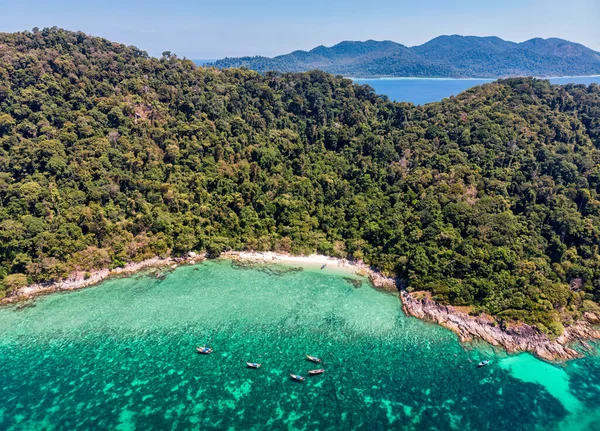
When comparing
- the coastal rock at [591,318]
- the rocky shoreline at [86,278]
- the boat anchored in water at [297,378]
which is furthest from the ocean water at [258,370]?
the coastal rock at [591,318]

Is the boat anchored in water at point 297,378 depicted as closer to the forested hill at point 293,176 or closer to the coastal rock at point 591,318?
the forested hill at point 293,176

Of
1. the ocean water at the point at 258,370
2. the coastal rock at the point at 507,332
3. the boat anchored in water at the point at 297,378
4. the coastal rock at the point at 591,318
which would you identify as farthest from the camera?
the coastal rock at the point at 591,318

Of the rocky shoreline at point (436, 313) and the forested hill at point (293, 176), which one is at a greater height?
the forested hill at point (293, 176)

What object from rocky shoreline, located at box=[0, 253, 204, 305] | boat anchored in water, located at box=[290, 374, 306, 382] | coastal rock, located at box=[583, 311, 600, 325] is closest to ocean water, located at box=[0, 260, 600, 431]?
boat anchored in water, located at box=[290, 374, 306, 382]

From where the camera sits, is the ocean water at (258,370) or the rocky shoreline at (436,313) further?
the rocky shoreline at (436,313)

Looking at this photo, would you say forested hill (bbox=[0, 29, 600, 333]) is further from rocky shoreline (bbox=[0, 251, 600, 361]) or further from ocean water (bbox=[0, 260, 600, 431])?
ocean water (bbox=[0, 260, 600, 431])

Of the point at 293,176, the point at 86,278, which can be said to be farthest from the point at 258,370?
the point at 293,176

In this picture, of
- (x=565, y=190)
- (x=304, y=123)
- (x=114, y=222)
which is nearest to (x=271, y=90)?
(x=304, y=123)

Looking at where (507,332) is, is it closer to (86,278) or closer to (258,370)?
(258,370)

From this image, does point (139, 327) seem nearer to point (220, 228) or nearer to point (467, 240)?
point (220, 228)
